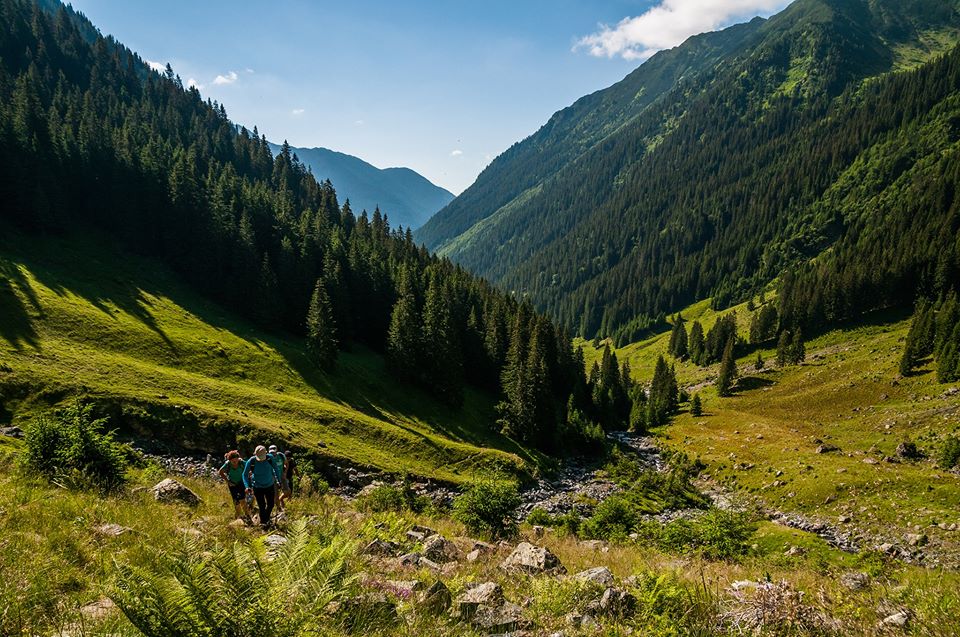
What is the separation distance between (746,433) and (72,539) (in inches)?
3407

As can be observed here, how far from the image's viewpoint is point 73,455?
12938mm

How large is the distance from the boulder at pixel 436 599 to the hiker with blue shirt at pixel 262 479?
9566 mm

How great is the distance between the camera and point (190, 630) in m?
3.79

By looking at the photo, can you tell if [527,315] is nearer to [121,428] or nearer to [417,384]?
[417,384]

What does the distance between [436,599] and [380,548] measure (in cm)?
442

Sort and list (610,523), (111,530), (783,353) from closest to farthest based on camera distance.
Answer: (111,530) < (610,523) < (783,353)

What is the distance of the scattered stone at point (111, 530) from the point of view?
28.3 feet

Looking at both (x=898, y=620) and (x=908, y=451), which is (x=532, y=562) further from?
(x=908, y=451)

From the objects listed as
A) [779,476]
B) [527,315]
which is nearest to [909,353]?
[779,476]

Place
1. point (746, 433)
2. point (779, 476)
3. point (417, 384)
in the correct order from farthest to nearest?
point (746, 433) → point (417, 384) → point (779, 476)

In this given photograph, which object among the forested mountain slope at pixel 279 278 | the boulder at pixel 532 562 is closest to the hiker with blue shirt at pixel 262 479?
the boulder at pixel 532 562

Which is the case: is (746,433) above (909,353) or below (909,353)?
below

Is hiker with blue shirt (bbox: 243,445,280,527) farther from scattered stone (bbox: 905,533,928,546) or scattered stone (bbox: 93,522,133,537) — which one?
scattered stone (bbox: 905,533,928,546)

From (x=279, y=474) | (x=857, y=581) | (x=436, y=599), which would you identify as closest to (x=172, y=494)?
(x=279, y=474)
